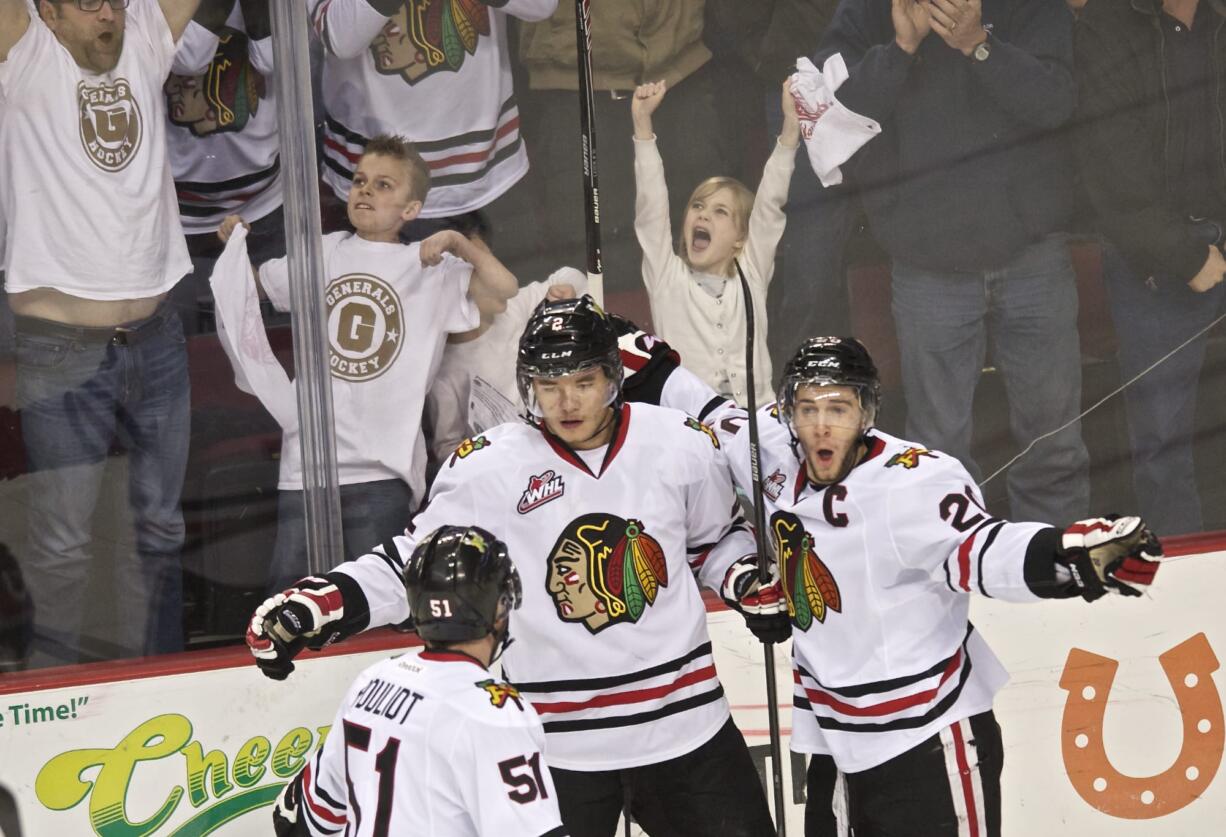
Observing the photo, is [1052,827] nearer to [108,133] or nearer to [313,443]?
[313,443]

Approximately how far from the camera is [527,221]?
361 centimetres

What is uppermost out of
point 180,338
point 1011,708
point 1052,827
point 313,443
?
point 180,338

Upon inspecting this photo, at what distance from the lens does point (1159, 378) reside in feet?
12.5

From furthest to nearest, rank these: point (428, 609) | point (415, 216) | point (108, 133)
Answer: point (415, 216)
point (108, 133)
point (428, 609)

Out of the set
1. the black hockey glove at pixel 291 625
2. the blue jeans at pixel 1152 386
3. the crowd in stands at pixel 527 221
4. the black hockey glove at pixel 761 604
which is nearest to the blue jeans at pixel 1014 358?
the crowd in stands at pixel 527 221

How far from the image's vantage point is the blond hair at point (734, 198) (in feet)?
12.1

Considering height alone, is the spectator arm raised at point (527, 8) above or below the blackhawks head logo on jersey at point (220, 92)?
above

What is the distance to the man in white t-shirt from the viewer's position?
3301mm

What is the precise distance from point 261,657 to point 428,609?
58cm

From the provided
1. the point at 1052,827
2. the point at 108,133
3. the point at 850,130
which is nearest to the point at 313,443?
the point at 108,133

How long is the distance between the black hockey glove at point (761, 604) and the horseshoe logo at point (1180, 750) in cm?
117

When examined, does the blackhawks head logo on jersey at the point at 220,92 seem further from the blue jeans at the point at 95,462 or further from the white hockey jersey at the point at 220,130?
the blue jeans at the point at 95,462

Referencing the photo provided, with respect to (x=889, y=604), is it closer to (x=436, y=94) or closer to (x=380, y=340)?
A: (x=380, y=340)

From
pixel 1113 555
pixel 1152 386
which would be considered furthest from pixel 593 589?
pixel 1152 386
